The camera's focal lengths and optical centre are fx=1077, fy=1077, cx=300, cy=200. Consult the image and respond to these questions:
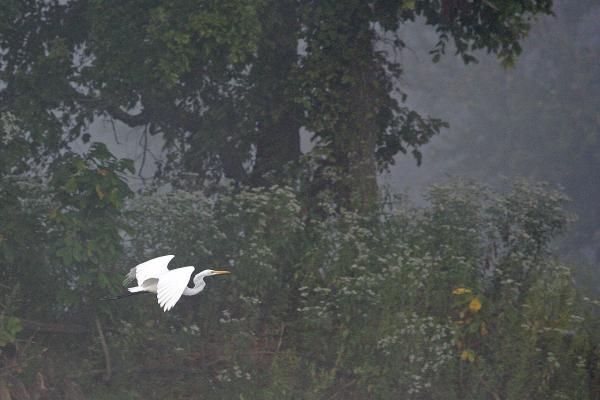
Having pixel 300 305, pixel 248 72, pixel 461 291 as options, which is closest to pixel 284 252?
pixel 300 305

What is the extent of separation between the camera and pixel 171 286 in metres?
7.66

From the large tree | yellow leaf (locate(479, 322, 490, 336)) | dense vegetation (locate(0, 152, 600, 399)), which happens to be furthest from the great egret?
the large tree

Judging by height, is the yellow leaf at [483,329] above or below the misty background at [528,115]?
below

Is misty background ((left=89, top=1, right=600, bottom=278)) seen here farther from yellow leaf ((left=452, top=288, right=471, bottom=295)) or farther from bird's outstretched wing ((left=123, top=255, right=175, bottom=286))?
bird's outstretched wing ((left=123, top=255, right=175, bottom=286))

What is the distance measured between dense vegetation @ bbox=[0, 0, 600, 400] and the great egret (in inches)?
48.5

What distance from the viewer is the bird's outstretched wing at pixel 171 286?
Result: 293 inches

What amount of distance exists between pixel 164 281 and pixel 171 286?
119mm

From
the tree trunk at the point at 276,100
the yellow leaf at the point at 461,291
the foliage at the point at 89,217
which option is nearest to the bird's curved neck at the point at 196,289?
the foliage at the point at 89,217

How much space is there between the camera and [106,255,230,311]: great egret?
754cm

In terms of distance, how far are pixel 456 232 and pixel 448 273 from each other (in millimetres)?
577

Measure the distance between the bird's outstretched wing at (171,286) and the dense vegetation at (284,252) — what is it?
174 cm

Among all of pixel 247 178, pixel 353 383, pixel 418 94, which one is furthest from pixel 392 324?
pixel 418 94

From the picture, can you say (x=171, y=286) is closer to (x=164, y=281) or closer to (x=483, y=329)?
(x=164, y=281)

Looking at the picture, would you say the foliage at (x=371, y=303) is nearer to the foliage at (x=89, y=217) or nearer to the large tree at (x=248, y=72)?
the foliage at (x=89, y=217)
